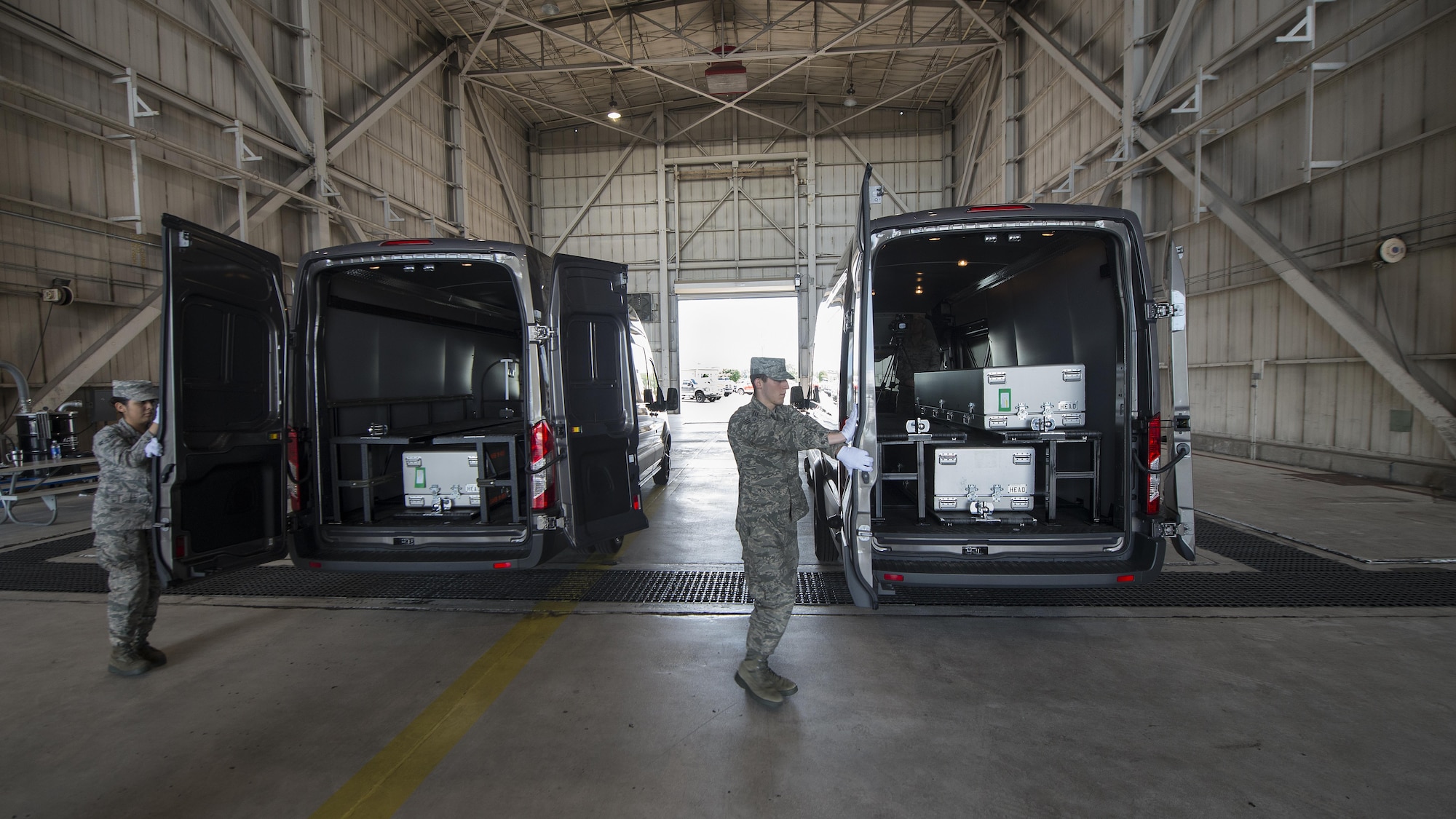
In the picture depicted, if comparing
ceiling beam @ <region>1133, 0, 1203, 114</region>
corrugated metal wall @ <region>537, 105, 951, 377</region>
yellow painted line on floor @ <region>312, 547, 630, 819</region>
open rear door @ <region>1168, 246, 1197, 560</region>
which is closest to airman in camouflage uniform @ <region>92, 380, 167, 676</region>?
yellow painted line on floor @ <region>312, 547, 630, 819</region>

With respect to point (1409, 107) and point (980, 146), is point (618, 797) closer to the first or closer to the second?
point (1409, 107)

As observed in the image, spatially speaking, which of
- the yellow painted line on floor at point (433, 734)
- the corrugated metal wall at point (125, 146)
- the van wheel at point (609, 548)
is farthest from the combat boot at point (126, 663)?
the corrugated metal wall at point (125, 146)

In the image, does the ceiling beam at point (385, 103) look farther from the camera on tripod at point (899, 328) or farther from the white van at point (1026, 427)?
the white van at point (1026, 427)

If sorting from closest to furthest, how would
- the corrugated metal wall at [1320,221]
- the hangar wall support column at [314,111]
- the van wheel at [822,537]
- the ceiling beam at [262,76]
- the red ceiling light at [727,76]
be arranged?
the van wheel at [822,537] → the corrugated metal wall at [1320,221] → the ceiling beam at [262,76] → the hangar wall support column at [314,111] → the red ceiling light at [727,76]

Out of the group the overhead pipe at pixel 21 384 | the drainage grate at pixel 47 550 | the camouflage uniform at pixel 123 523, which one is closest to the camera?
the camouflage uniform at pixel 123 523

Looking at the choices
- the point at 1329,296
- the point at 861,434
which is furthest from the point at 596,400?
the point at 1329,296

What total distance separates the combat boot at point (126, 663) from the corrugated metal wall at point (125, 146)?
777 cm

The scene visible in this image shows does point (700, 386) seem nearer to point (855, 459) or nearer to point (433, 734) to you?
point (855, 459)

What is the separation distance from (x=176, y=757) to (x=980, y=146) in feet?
75.4

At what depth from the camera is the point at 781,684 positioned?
3043 millimetres

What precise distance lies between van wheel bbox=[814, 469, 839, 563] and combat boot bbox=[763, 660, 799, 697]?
212 centimetres

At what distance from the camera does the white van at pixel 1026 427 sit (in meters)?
3.39

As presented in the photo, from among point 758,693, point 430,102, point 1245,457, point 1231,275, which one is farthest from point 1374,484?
point 430,102

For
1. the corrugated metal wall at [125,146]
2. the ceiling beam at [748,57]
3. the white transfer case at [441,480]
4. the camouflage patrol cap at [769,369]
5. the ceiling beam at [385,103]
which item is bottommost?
the white transfer case at [441,480]
